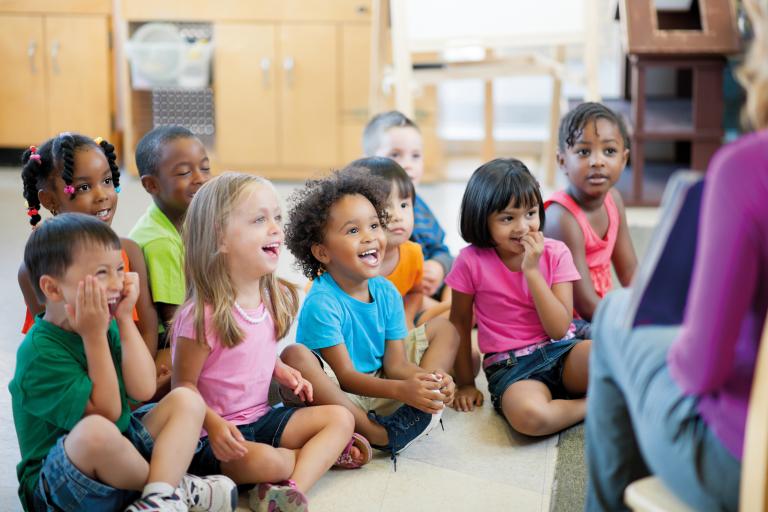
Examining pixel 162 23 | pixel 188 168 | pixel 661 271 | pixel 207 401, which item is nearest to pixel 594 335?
pixel 661 271

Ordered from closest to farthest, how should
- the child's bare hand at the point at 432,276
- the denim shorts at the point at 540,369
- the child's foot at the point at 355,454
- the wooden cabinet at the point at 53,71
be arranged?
the child's foot at the point at 355,454 → the denim shorts at the point at 540,369 → the child's bare hand at the point at 432,276 → the wooden cabinet at the point at 53,71

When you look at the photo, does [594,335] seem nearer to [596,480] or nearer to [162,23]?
[596,480]

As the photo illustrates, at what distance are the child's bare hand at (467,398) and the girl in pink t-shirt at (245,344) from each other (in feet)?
1.12

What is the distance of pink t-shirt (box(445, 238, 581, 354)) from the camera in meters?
1.97

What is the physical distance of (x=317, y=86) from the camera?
4414mm

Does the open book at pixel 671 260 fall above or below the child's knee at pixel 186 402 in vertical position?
above

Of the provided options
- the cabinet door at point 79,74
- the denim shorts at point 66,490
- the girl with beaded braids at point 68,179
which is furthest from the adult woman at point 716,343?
the cabinet door at point 79,74

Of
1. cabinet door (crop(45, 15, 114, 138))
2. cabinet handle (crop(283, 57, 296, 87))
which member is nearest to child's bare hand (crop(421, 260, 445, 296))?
cabinet handle (crop(283, 57, 296, 87))

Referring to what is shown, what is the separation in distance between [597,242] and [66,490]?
50.8 inches

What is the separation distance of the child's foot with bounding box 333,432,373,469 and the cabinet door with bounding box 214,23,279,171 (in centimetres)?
290

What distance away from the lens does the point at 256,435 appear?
65.6 inches

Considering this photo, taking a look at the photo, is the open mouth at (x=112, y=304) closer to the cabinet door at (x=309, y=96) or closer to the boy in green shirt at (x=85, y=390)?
the boy in green shirt at (x=85, y=390)

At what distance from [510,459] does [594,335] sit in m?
0.59

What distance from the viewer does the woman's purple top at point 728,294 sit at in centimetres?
94
